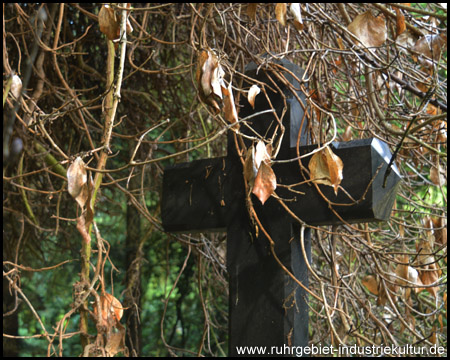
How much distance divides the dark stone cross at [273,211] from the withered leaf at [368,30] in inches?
6.5

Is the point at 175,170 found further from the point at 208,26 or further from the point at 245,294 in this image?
the point at 208,26

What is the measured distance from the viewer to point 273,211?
46.2 inches

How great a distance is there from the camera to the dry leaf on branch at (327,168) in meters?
0.99

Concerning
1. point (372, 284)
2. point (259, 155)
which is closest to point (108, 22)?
point (259, 155)

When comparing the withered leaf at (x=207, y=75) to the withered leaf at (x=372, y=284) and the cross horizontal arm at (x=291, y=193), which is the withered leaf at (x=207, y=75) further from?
the withered leaf at (x=372, y=284)

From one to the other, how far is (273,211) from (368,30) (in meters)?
0.40

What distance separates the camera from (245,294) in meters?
1.16

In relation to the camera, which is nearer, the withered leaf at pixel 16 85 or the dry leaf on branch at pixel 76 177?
the dry leaf on branch at pixel 76 177

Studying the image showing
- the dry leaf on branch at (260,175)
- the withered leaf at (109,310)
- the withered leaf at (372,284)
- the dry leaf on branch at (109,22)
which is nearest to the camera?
the dry leaf on branch at (260,175)

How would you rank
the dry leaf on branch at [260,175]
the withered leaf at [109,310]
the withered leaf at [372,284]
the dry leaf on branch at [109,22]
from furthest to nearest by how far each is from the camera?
the withered leaf at [372,284], the withered leaf at [109,310], the dry leaf on branch at [109,22], the dry leaf on branch at [260,175]

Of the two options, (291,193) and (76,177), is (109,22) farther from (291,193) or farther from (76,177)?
(291,193)

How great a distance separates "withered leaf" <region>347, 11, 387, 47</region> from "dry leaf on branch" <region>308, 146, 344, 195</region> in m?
0.27

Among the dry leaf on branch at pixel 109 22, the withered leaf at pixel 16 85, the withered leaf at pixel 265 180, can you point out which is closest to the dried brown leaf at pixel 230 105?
the withered leaf at pixel 265 180

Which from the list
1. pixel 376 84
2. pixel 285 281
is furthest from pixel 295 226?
pixel 376 84
